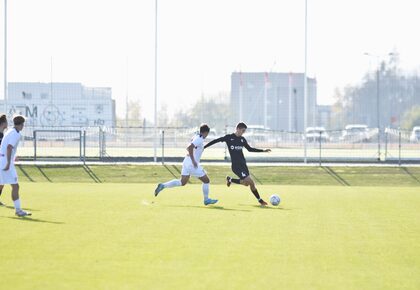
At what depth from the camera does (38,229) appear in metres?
12.6

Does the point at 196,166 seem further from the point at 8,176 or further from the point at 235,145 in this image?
the point at 8,176

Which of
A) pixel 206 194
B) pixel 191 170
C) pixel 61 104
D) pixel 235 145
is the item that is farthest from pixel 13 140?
pixel 61 104

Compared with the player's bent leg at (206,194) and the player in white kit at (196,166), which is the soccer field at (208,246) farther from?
the player in white kit at (196,166)

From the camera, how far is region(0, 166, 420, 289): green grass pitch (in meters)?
8.27

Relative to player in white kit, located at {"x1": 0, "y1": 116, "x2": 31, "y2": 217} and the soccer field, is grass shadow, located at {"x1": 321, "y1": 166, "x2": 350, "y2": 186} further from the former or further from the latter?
player in white kit, located at {"x1": 0, "y1": 116, "x2": 31, "y2": 217}

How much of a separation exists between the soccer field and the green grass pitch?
0.05 ft

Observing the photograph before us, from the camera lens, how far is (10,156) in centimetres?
1474

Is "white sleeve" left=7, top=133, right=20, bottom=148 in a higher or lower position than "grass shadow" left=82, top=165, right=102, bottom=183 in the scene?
higher

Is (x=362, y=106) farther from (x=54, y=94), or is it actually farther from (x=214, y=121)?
(x=54, y=94)

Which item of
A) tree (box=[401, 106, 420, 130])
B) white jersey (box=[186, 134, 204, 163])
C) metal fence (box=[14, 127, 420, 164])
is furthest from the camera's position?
tree (box=[401, 106, 420, 130])

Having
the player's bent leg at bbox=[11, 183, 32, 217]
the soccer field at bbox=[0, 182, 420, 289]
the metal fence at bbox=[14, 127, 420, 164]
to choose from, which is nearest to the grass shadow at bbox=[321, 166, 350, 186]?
the metal fence at bbox=[14, 127, 420, 164]

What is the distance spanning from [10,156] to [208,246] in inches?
221

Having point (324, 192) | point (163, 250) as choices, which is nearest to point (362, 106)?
point (324, 192)

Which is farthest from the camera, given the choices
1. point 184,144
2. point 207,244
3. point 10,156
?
point 184,144
